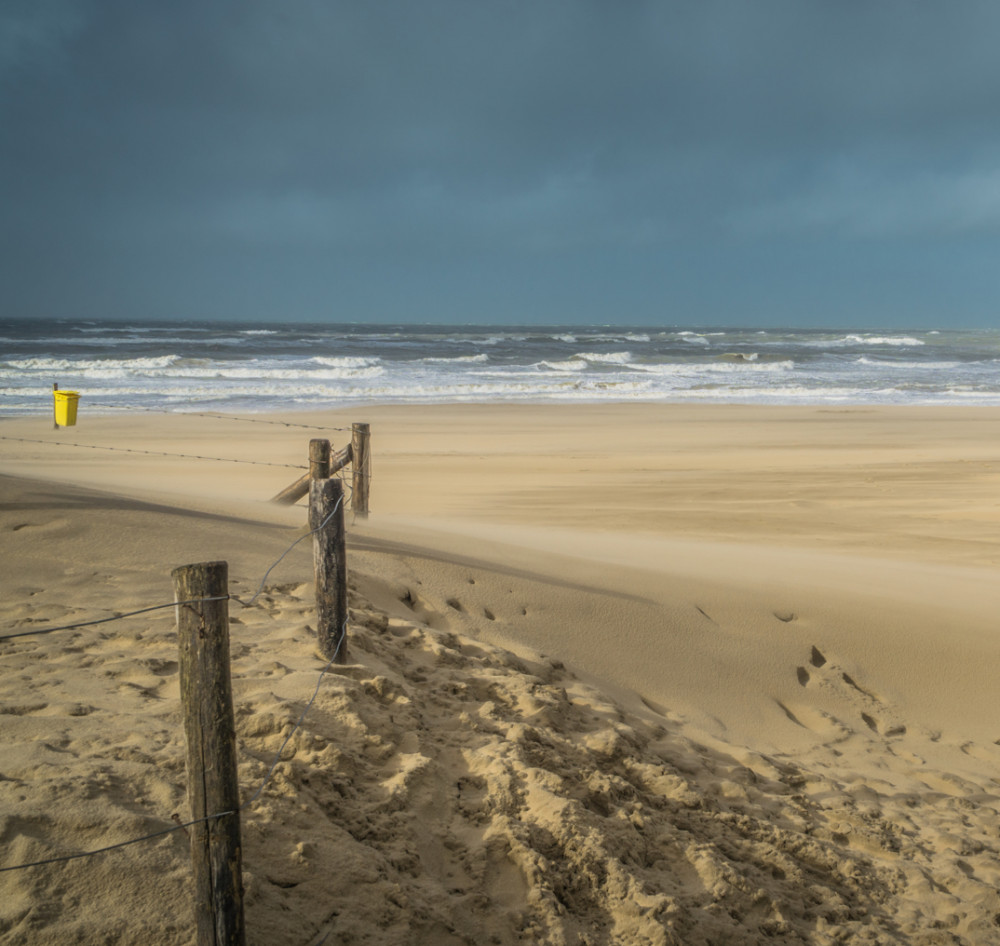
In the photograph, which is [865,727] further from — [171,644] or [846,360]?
[846,360]

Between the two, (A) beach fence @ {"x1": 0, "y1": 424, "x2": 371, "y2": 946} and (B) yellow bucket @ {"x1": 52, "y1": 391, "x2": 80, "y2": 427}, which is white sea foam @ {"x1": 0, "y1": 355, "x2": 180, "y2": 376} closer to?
(B) yellow bucket @ {"x1": 52, "y1": 391, "x2": 80, "y2": 427}

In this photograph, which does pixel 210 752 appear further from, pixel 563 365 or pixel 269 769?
pixel 563 365

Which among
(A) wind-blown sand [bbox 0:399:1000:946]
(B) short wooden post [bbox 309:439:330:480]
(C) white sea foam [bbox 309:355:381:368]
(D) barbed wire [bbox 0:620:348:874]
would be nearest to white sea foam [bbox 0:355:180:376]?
(C) white sea foam [bbox 309:355:381:368]

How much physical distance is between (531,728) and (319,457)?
8.19 ft

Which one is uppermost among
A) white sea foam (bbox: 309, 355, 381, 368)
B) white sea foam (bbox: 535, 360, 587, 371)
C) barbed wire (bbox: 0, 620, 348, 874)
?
white sea foam (bbox: 535, 360, 587, 371)

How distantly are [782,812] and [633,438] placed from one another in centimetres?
1277

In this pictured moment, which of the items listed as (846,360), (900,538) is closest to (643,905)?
(900,538)

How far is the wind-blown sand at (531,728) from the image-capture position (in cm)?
281

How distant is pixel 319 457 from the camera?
5.58m

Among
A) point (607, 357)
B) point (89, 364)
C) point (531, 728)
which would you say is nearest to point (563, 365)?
point (607, 357)

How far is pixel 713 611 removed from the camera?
6.52 m

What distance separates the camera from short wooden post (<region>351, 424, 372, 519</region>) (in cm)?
729

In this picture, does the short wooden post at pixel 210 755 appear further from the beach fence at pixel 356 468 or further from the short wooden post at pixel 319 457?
the beach fence at pixel 356 468

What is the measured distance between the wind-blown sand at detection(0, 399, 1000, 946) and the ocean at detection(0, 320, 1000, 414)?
1455 centimetres
